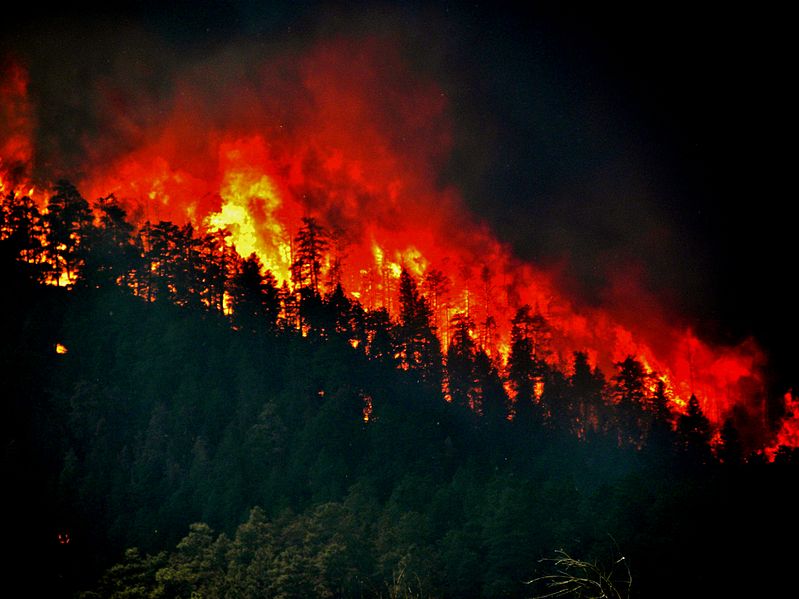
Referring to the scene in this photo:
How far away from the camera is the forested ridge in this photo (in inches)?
2277

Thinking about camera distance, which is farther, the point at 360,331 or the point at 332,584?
the point at 360,331

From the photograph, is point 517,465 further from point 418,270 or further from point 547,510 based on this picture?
point 418,270

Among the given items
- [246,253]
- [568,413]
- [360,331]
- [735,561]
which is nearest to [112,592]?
[735,561]

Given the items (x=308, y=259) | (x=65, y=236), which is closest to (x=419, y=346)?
(x=308, y=259)

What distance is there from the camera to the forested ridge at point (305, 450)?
57844 mm

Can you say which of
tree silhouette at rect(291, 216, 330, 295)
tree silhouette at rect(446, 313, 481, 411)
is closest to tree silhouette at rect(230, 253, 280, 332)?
tree silhouette at rect(291, 216, 330, 295)

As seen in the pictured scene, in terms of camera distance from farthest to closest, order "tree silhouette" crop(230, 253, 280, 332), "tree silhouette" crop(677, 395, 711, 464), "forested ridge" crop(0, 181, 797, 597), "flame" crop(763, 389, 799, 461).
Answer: "flame" crop(763, 389, 799, 461) → "tree silhouette" crop(677, 395, 711, 464) → "tree silhouette" crop(230, 253, 280, 332) → "forested ridge" crop(0, 181, 797, 597)

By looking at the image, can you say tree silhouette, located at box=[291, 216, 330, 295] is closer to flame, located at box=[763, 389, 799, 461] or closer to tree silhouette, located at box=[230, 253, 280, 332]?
tree silhouette, located at box=[230, 253, 280, 332]

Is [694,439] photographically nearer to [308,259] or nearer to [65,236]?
[308,259]

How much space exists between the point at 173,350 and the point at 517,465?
4425 cm

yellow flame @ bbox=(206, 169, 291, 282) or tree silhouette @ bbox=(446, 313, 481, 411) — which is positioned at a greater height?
yellow flame @ bbox=(206, 169, 291, 282)

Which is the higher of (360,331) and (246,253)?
(246,253)

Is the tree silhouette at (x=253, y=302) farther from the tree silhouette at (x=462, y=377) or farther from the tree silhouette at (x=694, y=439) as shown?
the tree silhouette at (x=694, y=439)

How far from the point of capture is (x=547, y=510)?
65.4 meters
